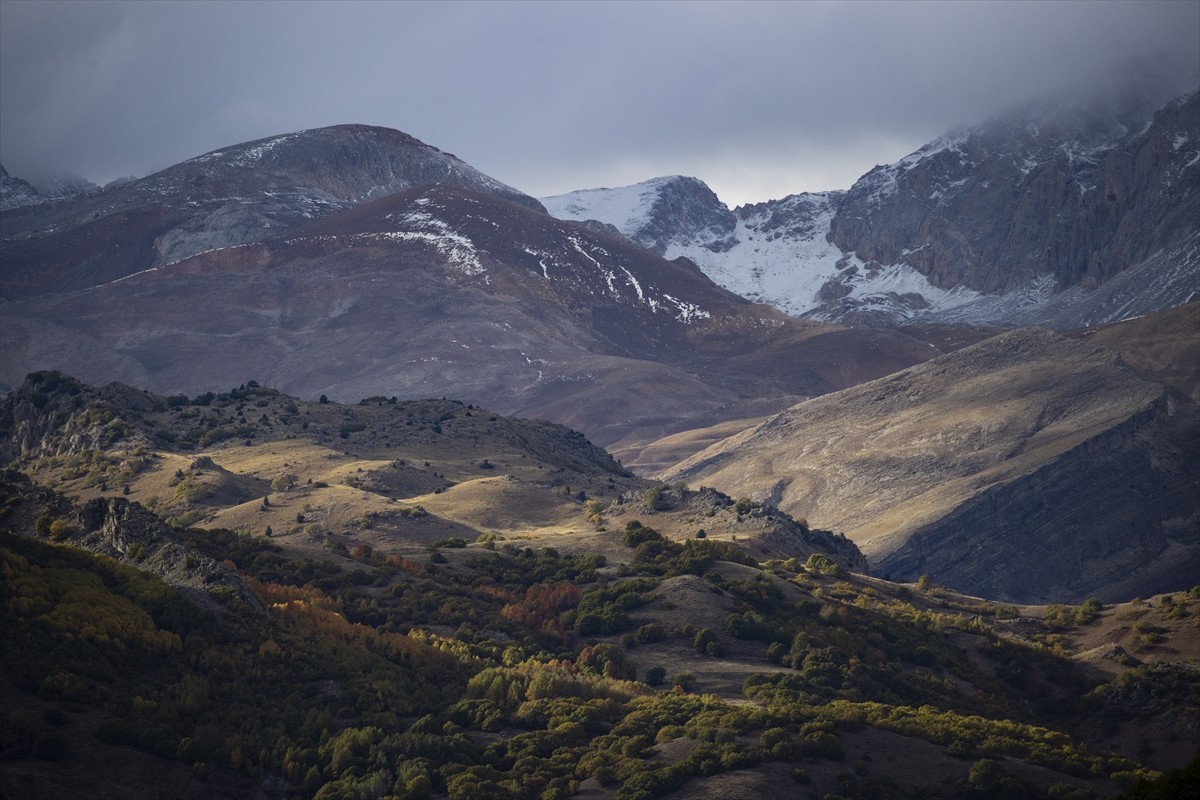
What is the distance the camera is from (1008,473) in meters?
130

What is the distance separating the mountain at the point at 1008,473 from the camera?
119 m

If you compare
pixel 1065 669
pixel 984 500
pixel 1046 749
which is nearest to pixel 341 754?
pixel 1046 749

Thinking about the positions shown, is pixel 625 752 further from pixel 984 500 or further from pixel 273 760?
pixel 984 500

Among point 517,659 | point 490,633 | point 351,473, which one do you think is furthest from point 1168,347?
point 517,659

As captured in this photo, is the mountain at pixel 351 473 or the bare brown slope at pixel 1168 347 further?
the bare brown slope at pixel 1168 347

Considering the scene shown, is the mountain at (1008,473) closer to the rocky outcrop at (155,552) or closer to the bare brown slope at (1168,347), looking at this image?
the bare brown slope at (1168,347)

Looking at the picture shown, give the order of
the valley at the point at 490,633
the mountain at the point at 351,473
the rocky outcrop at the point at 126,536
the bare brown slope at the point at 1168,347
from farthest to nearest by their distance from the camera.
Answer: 1. the bare brown slope at the point at 1168,347
2. the mountain at the point at 351,473
3. the rocky outcrop at the point at 126,536
4. the valley at the point at 490,633

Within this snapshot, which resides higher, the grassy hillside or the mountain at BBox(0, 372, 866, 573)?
the mountain at BBox(0, 372, 866, 573)

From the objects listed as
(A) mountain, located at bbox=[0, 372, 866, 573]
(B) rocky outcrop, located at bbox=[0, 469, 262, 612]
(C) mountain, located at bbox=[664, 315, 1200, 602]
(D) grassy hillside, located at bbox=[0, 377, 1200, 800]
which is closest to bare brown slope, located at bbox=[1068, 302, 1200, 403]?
(C) mountain, located at bbox=[664, 315, 1200, 602]

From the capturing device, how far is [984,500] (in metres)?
125

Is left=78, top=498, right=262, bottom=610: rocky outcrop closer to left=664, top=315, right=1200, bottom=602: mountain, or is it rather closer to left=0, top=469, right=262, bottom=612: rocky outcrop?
left=0, top=469, right=262, bottom=612: rocky outcrop

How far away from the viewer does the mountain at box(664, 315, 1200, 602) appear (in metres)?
119

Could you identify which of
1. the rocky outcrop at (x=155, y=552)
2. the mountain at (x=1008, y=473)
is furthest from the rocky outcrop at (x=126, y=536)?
the mountain at (x=1008, y=473)

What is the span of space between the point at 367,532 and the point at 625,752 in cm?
3891
